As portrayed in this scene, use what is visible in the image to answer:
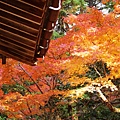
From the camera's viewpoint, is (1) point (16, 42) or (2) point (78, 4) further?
(2) point (78, 4)

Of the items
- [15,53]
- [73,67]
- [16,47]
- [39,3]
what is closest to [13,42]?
[16,47]

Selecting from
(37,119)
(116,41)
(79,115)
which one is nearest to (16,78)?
(37,119)

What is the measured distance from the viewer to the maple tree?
→ 6.78m

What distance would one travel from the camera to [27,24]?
1662 mm

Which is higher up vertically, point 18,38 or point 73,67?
point 73,67

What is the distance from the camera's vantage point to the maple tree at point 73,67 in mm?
6777

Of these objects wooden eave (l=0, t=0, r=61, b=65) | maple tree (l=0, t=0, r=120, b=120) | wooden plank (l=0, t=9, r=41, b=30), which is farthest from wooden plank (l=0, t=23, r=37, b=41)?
maple tree (l=0, t=0, r=120, b=120)

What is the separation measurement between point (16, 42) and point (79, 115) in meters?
8.14

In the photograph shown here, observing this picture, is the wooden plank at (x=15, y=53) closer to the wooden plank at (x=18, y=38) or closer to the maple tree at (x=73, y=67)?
the wooden plank at (x=18, y=38)

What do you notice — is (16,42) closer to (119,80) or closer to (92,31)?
(92,31)

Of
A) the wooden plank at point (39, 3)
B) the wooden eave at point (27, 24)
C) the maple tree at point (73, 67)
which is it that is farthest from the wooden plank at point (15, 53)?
the maple tree at point (73, 67)

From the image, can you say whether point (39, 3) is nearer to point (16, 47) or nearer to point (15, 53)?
point (16, 47)

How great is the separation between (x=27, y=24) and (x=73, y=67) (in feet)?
19.3

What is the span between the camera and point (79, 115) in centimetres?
979
